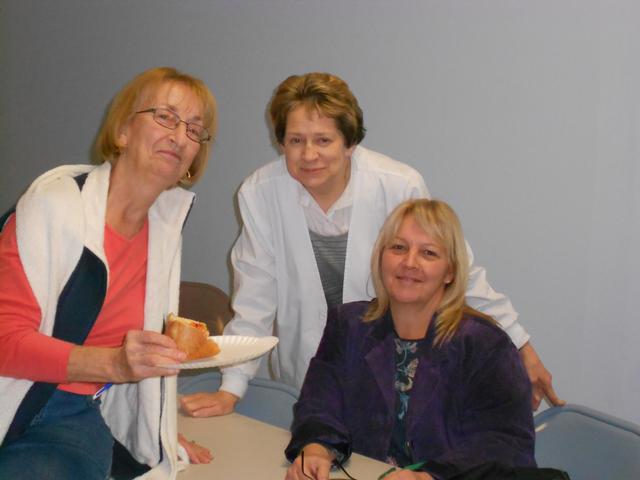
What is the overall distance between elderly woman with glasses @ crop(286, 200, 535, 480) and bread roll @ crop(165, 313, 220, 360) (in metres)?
0.33

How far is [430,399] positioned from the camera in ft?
6.61

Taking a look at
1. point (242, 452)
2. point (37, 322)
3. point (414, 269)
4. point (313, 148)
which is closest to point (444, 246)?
point (414, 269)

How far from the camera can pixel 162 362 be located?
145cm

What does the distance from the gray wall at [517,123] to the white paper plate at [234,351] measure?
144 centimetres

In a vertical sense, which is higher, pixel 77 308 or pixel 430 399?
pixel 77 308

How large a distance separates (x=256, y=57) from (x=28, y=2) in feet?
6.96

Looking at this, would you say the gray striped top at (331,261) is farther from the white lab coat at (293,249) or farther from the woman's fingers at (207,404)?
the woman's fingers at (207,404)

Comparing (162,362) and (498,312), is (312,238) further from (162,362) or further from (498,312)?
(162,362)

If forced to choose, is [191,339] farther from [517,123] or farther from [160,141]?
[517,123]

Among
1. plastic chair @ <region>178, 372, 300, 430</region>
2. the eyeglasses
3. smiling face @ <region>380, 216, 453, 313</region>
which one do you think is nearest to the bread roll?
the eyeglasses

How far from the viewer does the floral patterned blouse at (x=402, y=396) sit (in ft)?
6.70

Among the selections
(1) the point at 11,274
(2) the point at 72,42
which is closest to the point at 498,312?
(1) the point at 11,274

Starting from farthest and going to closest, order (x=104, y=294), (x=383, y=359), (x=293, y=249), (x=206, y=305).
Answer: (x=206, y=305) → (x=293, y=249) → (x=383, y=359) → (x=104, y=294)

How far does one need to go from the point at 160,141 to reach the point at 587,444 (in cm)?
133
